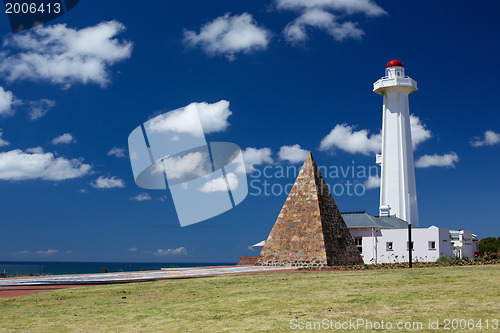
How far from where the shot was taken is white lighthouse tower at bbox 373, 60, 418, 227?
43.7 meters

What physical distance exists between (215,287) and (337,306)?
567cm

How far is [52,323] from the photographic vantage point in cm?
965

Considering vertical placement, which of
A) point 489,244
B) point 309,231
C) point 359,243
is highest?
point 309,231

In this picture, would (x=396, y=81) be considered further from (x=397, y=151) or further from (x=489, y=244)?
(x=489, y=244)

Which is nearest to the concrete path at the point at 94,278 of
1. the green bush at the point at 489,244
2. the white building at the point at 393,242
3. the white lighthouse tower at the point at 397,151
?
the white building at the point at 393,242

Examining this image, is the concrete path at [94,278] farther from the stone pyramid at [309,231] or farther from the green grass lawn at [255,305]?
the green grass lawn at [255,305]

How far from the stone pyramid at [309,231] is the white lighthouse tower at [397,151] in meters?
15.4

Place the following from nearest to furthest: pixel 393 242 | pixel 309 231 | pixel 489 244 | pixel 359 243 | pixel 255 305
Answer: pixel 255 305
pixel 309 231
pixel 393 242
pixel 359 243
pixel 489 244

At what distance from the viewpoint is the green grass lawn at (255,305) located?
872 cm

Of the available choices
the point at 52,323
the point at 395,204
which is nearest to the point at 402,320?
the point at 52,323

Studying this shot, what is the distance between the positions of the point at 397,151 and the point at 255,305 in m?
36.1

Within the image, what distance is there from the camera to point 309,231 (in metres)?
28.3

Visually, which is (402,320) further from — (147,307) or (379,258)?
(379,258)

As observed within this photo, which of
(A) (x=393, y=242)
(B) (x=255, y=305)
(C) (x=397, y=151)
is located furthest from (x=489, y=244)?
(B) (x=255, y=305)
